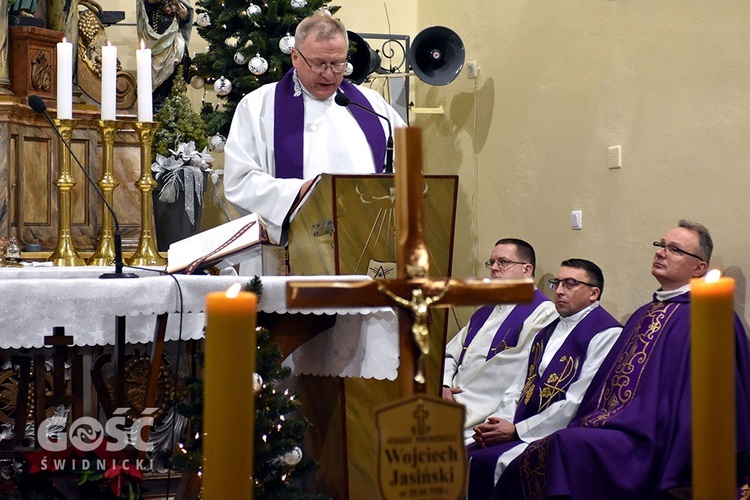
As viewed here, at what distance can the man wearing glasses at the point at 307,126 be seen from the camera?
4.18m

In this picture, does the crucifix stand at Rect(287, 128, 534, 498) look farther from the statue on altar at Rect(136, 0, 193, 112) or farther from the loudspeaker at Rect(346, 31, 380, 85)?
the statue on altar at Rect(136, 0, 193, 112)

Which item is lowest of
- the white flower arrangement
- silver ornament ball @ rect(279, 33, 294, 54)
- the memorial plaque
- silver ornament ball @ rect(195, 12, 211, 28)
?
the memorial plaque

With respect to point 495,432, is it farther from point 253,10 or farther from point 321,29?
point 253,10

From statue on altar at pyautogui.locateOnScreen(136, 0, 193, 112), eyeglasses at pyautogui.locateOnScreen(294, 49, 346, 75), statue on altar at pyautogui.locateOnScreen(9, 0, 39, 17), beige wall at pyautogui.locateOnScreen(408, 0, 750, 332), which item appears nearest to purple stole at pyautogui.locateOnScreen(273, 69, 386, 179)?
eyeglasses at pyautogui.locateOnScreen(294, 49, 346, 75)

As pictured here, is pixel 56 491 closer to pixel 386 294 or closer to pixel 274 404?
pixel 274 404

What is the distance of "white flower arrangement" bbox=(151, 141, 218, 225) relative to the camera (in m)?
6.74

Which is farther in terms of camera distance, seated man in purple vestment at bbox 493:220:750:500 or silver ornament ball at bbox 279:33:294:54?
silver ornament ball at bbox 279:33:294:54

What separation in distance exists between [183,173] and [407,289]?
5636mm

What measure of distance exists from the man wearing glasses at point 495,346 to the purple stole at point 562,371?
0.93ft

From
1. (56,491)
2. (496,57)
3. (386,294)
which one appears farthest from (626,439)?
(496,57)

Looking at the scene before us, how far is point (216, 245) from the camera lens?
324 cm

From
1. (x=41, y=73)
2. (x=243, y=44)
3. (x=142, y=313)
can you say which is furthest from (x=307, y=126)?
(x=243, y=44)

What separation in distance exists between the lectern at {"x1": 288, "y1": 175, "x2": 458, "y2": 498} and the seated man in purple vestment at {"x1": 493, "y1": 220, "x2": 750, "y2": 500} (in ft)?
2.00

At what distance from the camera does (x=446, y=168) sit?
7879 millimetres
